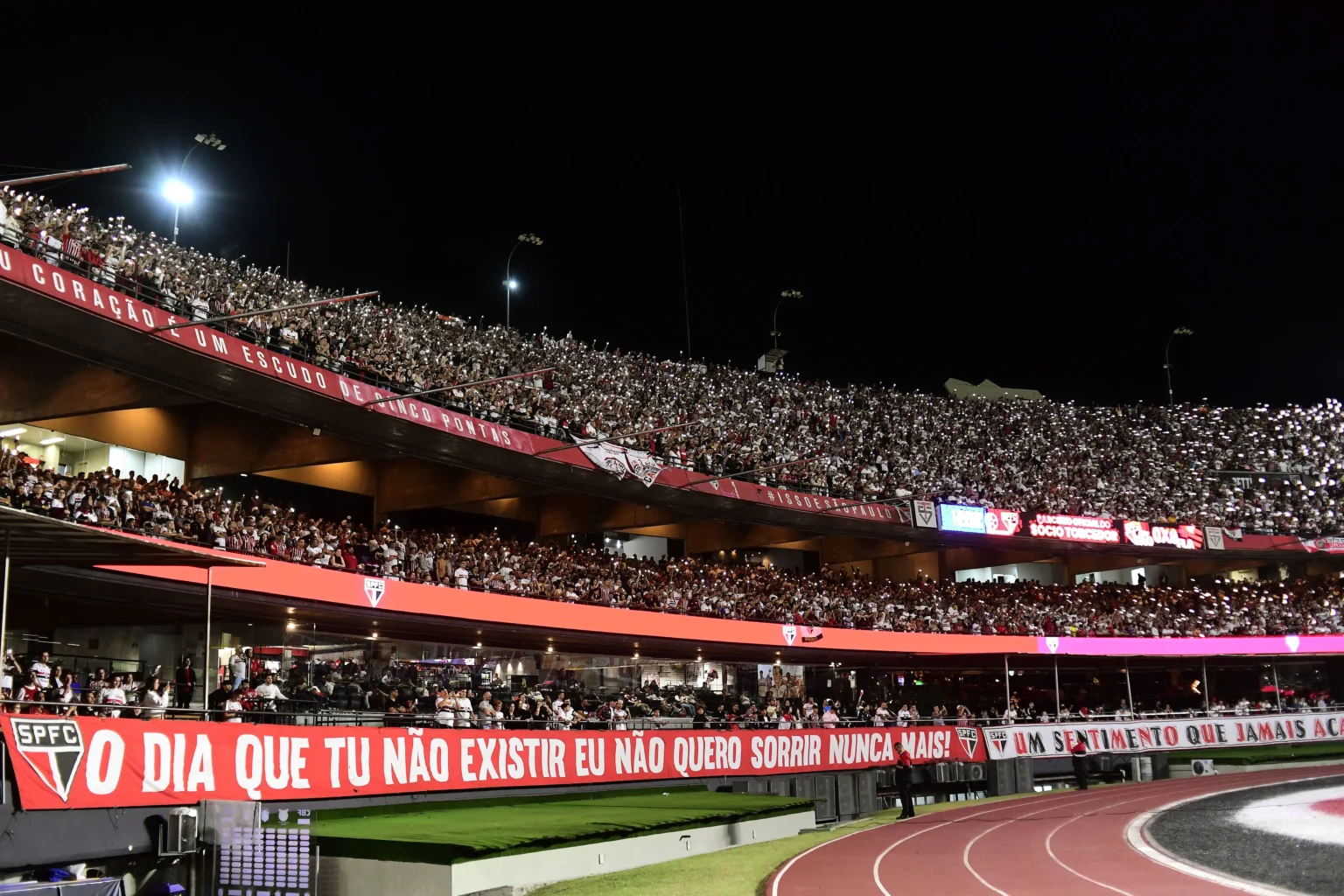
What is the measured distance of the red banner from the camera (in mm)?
12047

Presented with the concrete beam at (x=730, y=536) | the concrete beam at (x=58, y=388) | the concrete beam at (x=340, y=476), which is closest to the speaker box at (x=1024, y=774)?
the concrete beam at (x=730, y=536)

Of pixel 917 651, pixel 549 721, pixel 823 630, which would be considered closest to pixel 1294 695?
pixel 917 651

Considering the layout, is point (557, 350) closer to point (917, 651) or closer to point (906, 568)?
point (917, 651)

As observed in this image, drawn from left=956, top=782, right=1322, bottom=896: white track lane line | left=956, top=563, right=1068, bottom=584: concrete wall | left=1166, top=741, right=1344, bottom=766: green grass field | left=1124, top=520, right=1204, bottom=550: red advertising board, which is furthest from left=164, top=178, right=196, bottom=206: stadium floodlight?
left=1124, top=520, right=1204, bottom=550: red advertising board

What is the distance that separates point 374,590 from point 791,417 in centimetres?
2360

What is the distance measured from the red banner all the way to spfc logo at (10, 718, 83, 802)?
11mm

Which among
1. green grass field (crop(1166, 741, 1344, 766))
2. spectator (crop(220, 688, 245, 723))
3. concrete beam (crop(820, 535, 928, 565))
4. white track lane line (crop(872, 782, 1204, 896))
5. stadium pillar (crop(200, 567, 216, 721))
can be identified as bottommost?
green grass field (crop(1166, 741, 1344, 766))

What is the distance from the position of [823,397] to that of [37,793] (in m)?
38.2

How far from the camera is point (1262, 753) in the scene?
36594mm

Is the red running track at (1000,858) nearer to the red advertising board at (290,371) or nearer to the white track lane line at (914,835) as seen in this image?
the white track lane line at (914,835)

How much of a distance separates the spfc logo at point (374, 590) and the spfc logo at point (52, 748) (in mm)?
11345

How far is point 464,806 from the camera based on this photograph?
61.2 feet

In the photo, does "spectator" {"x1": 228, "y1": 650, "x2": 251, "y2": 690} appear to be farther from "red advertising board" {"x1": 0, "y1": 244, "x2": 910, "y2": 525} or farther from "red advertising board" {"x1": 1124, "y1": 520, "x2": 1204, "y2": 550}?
"red advertising board" {"x1": 1124, "y1": 520, "x2": 1204, "y2": 550}

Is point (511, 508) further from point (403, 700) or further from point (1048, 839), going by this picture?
point (1048, 839)
